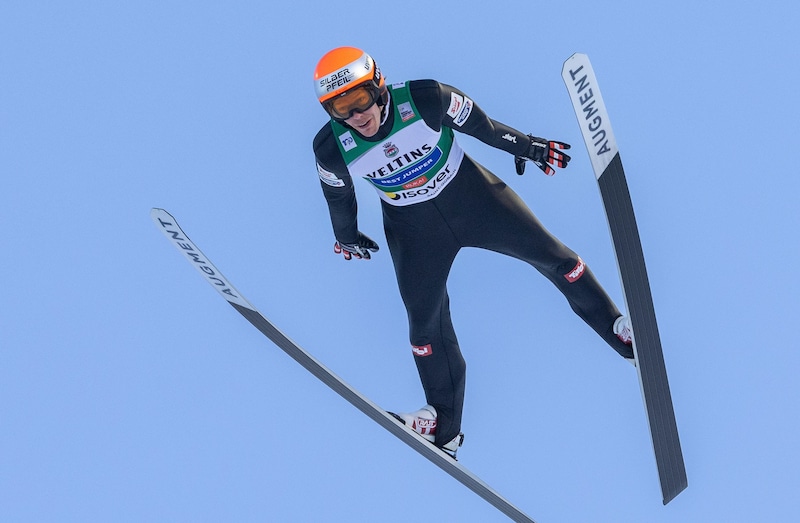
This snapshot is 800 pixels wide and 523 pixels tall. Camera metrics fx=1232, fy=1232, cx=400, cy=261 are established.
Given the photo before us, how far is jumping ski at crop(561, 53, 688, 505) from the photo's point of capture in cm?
508

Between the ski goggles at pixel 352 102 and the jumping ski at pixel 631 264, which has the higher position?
the ski goggles at pixel 352 102

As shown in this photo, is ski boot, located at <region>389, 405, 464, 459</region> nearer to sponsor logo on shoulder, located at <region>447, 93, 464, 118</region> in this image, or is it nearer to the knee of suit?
the knee of suit

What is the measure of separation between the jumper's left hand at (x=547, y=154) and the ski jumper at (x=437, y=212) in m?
0.04

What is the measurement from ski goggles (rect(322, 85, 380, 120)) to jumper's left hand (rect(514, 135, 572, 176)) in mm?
897

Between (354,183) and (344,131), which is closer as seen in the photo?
(344,131)

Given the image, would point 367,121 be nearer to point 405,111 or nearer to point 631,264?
point 405,111

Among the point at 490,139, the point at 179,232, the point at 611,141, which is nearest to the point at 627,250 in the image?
the point at 611,141

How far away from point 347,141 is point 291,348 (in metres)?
1.07

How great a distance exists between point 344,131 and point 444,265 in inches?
34.1

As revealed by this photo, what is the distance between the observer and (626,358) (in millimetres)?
6395

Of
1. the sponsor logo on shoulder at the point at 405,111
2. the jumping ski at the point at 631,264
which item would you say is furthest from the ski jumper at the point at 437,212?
the jumping ski at the point at 631,264

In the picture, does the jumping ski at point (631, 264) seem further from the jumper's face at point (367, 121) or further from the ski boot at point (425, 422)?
the ski boot at point (425, 422)

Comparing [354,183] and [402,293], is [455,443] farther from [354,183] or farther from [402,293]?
[354,183]

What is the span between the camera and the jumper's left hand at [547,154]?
5965 mm
